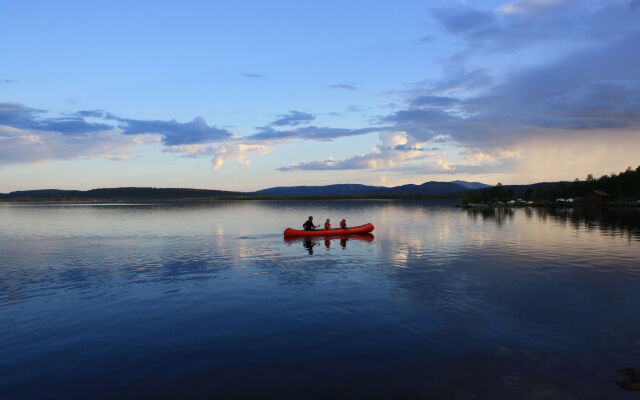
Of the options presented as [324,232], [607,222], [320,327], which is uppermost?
[324,232]

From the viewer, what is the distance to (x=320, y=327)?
16000 millimetres

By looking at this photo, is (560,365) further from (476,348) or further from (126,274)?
(126,274)

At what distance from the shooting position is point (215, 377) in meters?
11.8

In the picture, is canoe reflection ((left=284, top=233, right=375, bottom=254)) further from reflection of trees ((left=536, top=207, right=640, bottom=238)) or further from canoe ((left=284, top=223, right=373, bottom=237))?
reflection of trees ((left=536, top=207, right=640, bottom=238))

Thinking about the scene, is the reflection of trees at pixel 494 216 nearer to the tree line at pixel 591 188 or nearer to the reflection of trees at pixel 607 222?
the reflection of trees at pixel 607 222

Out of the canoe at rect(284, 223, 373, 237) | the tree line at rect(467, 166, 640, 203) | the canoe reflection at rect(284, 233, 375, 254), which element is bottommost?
the canoe reflection at rect(284, 233, 375, 254)

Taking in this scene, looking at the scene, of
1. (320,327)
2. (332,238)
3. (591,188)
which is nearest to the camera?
(320,327)

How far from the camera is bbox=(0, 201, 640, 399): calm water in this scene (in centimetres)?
1141

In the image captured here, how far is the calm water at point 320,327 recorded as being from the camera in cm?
1141

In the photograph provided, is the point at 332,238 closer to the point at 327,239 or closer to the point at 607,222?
the point at 327,239

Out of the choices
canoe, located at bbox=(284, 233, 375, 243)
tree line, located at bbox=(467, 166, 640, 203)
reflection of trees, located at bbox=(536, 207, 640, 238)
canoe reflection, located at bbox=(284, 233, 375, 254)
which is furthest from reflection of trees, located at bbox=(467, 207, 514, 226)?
tree line, located at bbox=(467, 166, 640, 203)

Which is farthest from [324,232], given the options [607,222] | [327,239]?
[607,222]

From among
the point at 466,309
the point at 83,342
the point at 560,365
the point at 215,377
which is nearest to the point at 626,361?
the point at 560,365

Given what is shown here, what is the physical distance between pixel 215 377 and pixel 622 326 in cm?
1531
